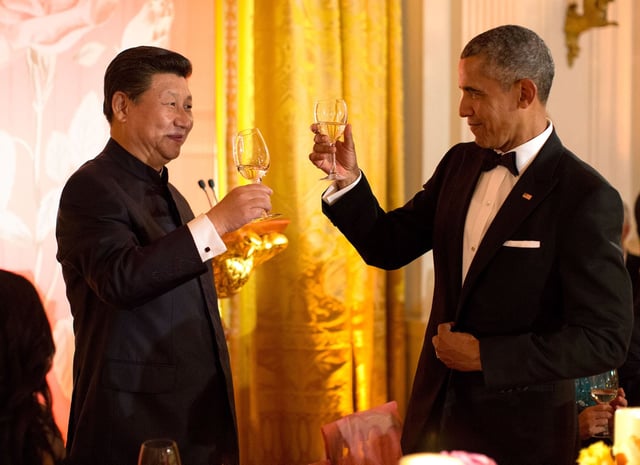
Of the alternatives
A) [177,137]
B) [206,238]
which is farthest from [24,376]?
[177,137]

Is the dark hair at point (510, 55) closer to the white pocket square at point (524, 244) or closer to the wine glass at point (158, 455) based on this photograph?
the white pocket square at point (524, 244)

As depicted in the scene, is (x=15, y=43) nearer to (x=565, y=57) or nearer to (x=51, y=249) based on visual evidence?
(x=51, y=249)

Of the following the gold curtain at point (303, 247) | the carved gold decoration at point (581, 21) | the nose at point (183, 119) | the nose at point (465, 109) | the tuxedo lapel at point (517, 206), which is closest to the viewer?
the tuxedo lapel at point (517, 206)

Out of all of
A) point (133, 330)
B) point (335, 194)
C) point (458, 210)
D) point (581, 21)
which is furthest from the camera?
point (581, 21)

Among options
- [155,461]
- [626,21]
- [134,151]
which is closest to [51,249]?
[134,151]

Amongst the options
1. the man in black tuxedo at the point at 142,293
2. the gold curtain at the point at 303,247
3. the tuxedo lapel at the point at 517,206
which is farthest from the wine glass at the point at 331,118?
the gold curtain at the point at 303,247

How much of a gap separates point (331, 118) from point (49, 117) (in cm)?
148

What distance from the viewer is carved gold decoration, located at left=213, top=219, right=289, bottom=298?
10.1 ft

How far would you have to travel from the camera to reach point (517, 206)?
2.12 meters

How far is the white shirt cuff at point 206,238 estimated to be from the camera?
2.06 metres

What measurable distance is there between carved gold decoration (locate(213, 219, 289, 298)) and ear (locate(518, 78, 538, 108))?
1.19m

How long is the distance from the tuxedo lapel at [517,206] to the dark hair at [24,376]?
3.38ft

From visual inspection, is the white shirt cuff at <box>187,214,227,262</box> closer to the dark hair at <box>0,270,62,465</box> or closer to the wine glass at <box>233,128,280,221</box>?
the wine glass at <box>233,128,280,221</box>

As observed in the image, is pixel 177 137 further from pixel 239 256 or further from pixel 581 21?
pixel 581 21
